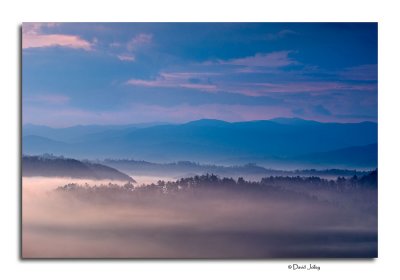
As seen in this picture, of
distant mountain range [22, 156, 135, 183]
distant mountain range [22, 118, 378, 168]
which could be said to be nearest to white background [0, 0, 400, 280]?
Result: distant mountain range [22, 156, 135, 183]

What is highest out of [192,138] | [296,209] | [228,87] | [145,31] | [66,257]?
[145,31]

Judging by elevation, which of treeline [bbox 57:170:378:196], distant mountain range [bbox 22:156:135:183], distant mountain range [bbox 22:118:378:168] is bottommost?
treeline [bbox 57:170:378:196]

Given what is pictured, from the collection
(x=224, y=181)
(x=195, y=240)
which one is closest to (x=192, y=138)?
(x=224, y=181)

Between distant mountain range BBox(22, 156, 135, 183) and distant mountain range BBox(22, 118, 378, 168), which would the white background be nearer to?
distant mountain range BBox(22, 156, 135, 183)
